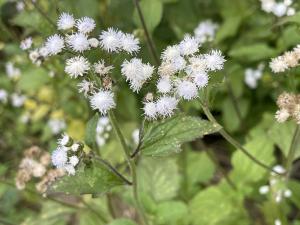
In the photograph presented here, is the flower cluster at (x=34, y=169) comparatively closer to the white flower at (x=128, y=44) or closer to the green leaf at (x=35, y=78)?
the green leaf at (x=35, y=78)

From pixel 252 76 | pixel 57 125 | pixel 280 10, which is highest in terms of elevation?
pixel 57 125

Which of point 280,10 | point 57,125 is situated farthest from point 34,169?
point 280,10

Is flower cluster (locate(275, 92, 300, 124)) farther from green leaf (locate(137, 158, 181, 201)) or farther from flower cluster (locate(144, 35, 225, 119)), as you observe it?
green leaf (locate(137, 158, 181, 201))

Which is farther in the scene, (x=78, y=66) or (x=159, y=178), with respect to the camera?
(x=159, y=178)

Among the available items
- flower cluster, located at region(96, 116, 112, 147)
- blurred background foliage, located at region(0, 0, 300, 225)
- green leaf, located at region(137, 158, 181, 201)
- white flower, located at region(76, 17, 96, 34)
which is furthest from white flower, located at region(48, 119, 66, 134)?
white flower, located at region(76, 17, 96, 34)

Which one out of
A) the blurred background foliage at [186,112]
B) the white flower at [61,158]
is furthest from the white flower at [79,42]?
the blurred background foliage at [186,112]

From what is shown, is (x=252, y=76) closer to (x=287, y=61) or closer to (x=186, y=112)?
(x=186, y=112)

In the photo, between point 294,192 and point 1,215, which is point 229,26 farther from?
point 1,215
